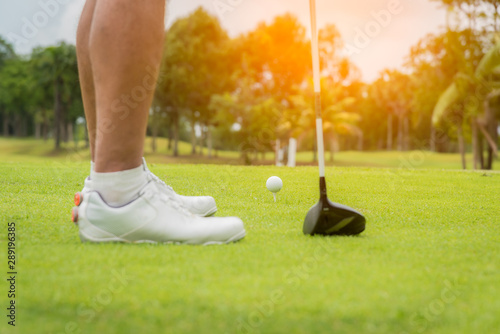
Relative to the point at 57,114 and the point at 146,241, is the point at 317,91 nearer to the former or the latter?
the point at 146,241

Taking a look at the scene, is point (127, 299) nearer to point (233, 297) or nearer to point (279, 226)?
point (233, 297)

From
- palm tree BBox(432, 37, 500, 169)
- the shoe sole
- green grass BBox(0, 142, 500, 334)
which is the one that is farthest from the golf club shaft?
palm tree BBox(432, 37, 500, 169)

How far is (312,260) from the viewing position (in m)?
1.63

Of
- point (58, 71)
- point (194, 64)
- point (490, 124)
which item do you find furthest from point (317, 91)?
point (58, 71)

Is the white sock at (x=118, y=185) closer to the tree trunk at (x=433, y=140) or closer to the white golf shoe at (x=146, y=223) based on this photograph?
the white golf shoe at (x=146, y=223)

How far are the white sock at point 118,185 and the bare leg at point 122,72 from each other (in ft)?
0.10

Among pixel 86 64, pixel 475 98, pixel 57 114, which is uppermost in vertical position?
pixel 57 114

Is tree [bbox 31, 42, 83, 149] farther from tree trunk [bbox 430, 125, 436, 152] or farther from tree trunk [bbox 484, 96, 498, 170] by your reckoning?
tree trunk [bbox 430, 125, 436, 152]

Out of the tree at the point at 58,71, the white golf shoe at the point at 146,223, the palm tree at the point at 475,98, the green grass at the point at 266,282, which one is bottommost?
the green grass at the point at 266,282

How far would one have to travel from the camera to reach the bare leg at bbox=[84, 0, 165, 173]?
1792 millimetres

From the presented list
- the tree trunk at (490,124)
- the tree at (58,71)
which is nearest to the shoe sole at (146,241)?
the tree trunk at (490,124)

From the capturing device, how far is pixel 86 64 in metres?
2.22

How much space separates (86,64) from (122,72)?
54 cm

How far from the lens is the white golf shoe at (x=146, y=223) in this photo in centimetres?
187
